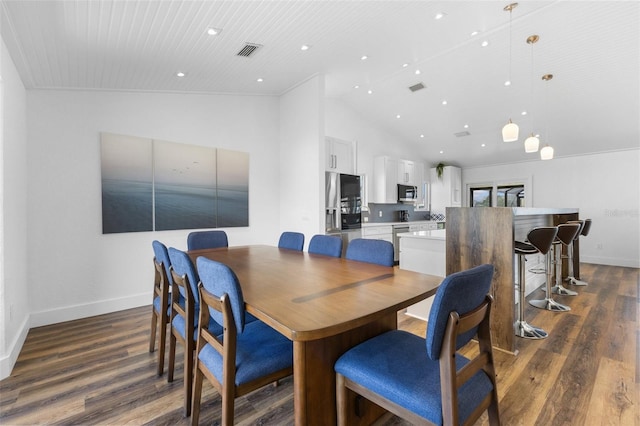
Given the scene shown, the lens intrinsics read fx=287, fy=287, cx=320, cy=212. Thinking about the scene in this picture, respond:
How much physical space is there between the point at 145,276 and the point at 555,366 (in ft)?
14.1

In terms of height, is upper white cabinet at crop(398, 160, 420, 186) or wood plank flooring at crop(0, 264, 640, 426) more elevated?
upper white cabinet at crop(398, 160, 420, 186)

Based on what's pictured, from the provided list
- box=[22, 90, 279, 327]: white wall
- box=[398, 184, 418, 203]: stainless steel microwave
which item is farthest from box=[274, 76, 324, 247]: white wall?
box=[398, 184, 418, 203]: stainless steel microwave

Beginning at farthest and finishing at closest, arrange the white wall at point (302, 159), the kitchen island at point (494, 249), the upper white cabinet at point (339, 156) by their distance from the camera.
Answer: the upper white cabinet at point (339, 156) < the white wall at point (302, 159) < the kitchen island at point (494, 249)

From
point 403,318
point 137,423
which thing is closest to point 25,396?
point 137,423

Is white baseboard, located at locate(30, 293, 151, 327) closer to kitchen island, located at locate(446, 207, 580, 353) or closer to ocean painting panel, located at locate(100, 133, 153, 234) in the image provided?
ocean painting panel, located at locate(100, 133, 153, 234)

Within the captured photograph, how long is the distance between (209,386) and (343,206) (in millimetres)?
3500

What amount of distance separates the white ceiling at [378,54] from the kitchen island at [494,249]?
2091 millimetres

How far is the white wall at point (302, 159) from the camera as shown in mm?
4105

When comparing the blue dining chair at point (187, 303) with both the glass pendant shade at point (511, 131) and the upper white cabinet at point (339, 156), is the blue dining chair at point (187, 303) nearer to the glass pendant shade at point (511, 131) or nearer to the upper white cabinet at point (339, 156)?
the upper white cabinet at point (339, 156)

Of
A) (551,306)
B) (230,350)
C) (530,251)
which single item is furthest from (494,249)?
(230,350)

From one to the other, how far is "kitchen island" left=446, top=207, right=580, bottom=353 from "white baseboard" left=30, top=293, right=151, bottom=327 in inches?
144

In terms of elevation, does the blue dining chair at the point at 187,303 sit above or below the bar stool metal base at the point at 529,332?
above

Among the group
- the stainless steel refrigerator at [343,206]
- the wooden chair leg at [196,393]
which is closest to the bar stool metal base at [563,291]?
the stainless steel refrigerator at [343,206]

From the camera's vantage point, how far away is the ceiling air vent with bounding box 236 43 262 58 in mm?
2947
